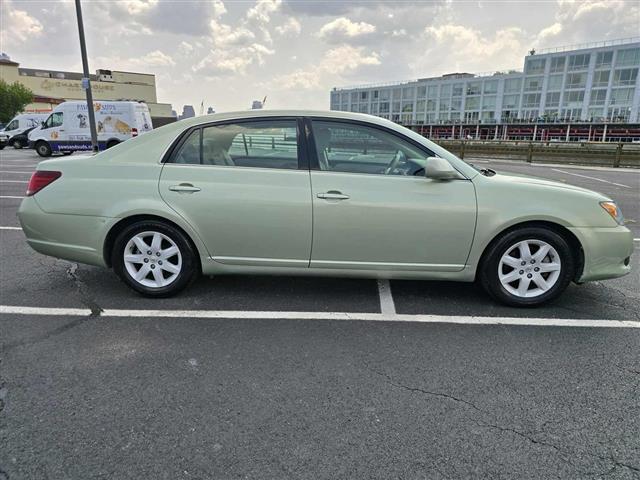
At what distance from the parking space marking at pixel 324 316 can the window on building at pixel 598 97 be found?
85968 millimetres

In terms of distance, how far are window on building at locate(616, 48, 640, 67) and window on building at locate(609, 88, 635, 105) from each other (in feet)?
12.9

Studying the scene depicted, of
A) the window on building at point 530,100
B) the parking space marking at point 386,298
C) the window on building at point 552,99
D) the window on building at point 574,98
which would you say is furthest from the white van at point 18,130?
the window on building at point 530,100

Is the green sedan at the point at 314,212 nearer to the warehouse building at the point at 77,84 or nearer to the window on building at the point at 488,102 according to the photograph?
the warehouse building at the point at 77,84

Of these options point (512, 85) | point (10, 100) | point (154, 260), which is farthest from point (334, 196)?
point (512, 85)

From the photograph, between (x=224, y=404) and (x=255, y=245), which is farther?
(x=255, y=245)

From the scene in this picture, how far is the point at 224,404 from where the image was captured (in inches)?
96.8

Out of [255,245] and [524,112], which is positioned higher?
[524,112]

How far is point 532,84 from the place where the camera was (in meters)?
81.0

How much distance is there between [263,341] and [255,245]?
2.84 feet

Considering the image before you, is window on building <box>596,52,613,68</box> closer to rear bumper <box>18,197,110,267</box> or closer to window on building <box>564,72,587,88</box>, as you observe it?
window on building <box>564,72,587,88</box>

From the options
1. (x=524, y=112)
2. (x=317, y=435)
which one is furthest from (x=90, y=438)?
(x=524, y=112)

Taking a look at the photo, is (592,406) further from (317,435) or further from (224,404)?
(224,404)

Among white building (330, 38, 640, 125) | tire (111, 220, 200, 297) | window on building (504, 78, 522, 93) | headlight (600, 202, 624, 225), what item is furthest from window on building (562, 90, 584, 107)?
tire (111, 220, 200, 297)

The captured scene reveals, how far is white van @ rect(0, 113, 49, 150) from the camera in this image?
90.5 ft
